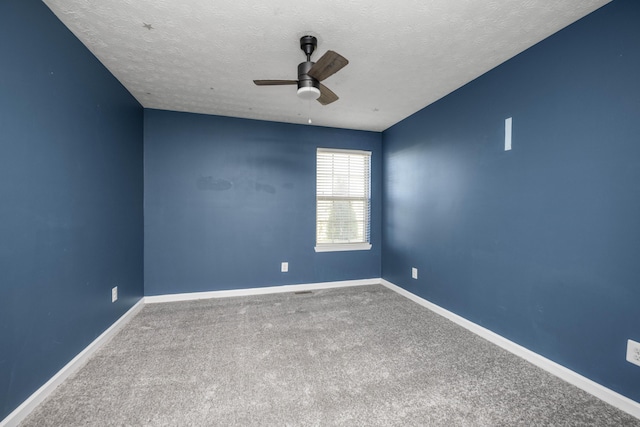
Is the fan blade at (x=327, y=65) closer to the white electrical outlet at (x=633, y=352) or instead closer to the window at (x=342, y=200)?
the window at (x=342, y=200)

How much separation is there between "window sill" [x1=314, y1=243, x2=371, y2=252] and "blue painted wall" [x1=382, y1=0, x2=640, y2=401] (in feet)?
4.16

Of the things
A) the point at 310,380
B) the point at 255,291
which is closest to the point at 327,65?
the point at 310,380

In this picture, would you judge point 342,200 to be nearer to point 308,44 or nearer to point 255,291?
point 255,291

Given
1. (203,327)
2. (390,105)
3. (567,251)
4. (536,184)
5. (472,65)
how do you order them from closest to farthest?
(567,251) < (536,184) < (472,65) < (203,327) < (390,105)

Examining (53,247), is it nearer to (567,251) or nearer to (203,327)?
(203,327)

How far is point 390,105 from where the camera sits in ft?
10.4

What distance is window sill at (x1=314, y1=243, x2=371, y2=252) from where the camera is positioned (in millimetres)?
3919

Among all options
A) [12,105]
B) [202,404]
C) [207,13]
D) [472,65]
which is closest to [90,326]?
[202,404]

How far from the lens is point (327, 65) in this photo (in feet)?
5.42

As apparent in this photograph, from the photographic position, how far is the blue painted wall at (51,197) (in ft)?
4.51

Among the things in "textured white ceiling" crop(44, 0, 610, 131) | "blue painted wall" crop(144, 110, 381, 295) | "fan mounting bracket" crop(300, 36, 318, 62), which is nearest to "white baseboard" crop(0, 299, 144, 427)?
→ "blue painted wall" crop(144, 110, 381, 295)

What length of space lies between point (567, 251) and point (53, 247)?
3.46 metres

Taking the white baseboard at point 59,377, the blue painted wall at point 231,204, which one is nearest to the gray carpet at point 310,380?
the white baseboard at point 59,377

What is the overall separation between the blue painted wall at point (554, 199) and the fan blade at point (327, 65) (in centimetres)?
157
